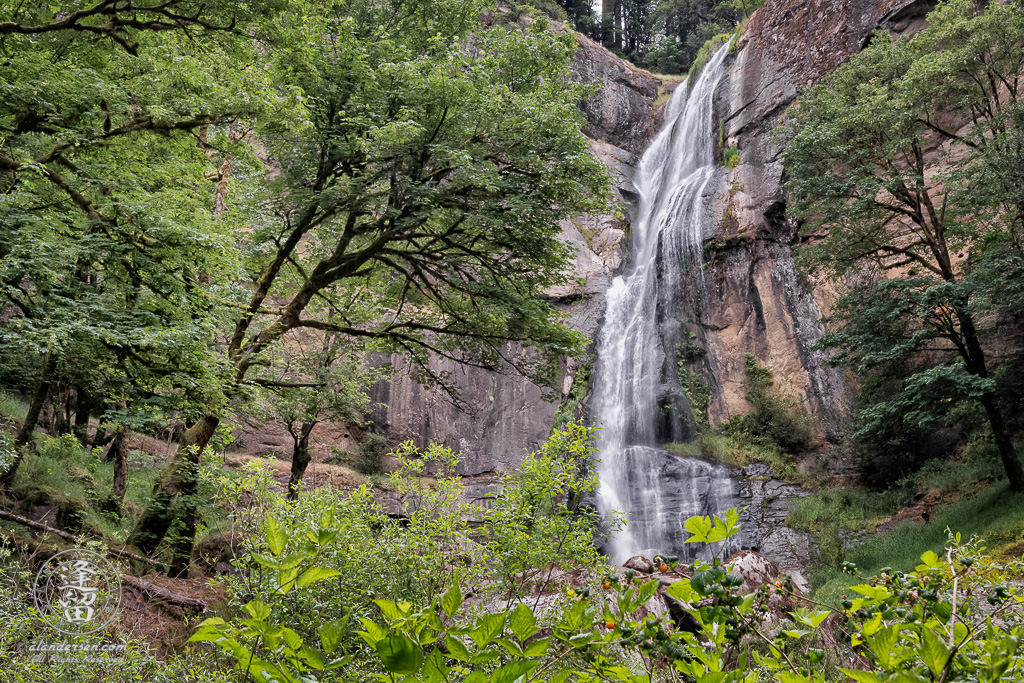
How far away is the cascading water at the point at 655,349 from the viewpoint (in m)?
15.9

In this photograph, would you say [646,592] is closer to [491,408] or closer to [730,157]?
[491,408]

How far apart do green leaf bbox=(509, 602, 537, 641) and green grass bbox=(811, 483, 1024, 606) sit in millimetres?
10576

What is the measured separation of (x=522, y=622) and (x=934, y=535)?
13.5 m

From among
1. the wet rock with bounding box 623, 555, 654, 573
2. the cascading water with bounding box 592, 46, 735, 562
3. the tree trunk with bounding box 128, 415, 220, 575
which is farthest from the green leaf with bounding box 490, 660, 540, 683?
the cascading water with bounding box 592, 46, 735, 562

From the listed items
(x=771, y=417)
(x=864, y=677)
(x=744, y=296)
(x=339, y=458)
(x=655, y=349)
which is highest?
(x=744, y=296)

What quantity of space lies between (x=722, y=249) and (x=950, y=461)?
367 inches

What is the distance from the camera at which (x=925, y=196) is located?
12.7m

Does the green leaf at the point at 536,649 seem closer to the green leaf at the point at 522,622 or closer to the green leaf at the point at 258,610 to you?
the green leaf at the point at 522,622

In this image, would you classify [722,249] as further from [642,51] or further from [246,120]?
[642,51]

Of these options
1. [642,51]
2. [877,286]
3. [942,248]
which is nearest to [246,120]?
[877,286]

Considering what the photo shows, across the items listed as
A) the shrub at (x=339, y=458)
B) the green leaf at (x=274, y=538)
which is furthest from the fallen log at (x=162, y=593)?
the shrub at (x=339, y=458)

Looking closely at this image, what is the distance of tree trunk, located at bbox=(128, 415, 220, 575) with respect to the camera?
8250mm

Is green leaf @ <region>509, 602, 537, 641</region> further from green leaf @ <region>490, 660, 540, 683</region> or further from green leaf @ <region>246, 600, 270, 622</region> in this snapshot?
Answer: green leaf @ <region>246, 600, 270, 622</region>

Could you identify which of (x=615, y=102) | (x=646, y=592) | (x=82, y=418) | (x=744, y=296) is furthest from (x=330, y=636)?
(x=615, y=102)
